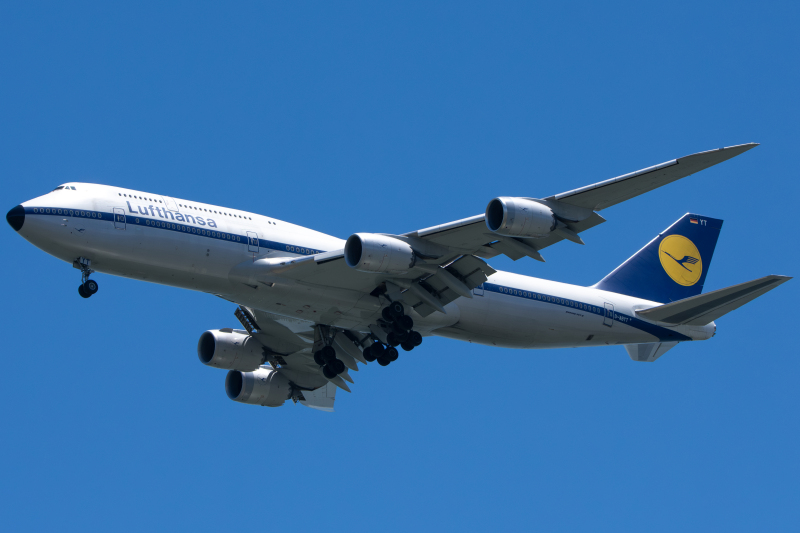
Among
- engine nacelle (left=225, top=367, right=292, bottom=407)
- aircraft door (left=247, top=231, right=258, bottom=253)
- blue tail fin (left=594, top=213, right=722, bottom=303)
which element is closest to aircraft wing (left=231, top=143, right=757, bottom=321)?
aircraft door (left=247, top=231, right=258, bottom=253)

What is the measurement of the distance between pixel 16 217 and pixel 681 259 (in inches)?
1068

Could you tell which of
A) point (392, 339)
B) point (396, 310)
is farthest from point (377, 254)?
point (392, 339)

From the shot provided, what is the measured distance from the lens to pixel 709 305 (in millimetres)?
35219

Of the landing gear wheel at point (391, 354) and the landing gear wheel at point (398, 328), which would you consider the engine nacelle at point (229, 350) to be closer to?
the landing gear wheel at point (391, 354)

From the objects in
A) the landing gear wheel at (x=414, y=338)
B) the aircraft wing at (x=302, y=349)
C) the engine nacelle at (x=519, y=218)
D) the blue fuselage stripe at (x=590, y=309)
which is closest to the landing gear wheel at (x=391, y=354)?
the landing gear wheel at (x=414, y=338)

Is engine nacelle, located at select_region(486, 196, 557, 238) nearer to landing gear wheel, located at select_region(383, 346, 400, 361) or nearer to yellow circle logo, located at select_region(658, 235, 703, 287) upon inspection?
landing gear wheel, located at select_region(383, 346, 400, 361)

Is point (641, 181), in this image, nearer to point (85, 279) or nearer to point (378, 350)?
point (378, 350)

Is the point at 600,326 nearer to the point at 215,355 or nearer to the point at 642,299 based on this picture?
the point at 642,299

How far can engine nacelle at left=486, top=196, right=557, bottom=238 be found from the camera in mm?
27422

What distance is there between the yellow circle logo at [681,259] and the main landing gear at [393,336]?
13.6 m

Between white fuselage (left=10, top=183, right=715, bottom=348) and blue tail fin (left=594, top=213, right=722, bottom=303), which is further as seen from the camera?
blue tail fin (left=594, top=213, right=722, bottom=303)

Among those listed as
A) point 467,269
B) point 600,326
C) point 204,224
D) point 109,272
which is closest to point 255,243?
point 204,224

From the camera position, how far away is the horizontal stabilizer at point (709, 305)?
32.3 meters

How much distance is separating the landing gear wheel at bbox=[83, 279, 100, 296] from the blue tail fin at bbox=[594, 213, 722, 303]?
2000 centimetres
